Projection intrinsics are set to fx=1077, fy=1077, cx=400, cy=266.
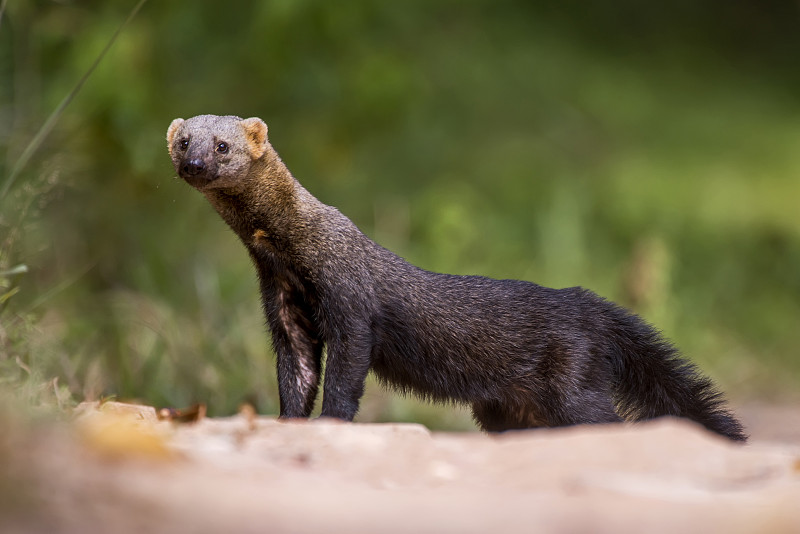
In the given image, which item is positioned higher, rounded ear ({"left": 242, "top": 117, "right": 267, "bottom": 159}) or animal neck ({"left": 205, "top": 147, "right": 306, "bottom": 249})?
rounded ear ({"left": 242, "top": 117, "right": 267, "bottom": 159})

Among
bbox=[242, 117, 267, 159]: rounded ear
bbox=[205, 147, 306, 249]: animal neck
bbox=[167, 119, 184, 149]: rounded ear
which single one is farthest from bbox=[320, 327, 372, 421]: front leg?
bbox=[167, 119, 184, 149]: rounded ear

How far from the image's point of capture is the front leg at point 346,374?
480cm

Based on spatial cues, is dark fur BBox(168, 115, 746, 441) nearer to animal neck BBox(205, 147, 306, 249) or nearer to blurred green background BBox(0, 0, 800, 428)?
animal neck BBox(205, 147, 306, 249)

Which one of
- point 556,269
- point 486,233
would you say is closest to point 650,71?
point 486,233

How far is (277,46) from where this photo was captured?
8766mm

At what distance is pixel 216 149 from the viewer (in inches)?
200

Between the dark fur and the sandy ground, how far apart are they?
123cm

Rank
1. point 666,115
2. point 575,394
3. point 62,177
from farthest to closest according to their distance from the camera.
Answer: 1. point 666,115
2. point 62,177
3. point 575,394

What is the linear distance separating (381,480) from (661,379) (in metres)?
2.46

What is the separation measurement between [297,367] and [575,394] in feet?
4.32

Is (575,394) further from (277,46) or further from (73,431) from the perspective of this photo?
(277,46)

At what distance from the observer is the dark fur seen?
5.01 metres

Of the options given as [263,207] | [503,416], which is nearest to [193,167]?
[263,207]

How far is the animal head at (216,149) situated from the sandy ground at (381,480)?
57.6 inches
